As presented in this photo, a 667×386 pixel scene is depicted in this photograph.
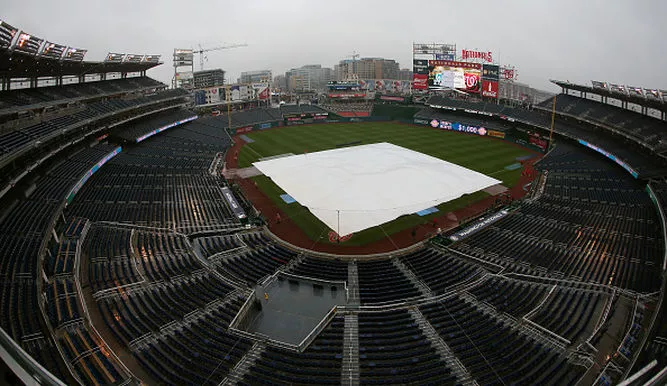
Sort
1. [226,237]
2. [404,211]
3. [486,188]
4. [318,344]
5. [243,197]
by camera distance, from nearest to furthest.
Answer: [318,344] < [226,237] < [404,211] < [243,197] < [486,188]

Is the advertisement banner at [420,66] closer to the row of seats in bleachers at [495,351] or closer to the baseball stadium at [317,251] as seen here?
the baseball stadium at [317,251]

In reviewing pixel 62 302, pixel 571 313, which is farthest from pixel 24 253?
pixel 571 313

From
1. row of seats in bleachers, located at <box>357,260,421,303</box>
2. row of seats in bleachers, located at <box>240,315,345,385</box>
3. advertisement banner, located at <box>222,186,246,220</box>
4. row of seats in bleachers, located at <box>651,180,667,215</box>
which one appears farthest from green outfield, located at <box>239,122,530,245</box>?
row of seats in bleachers, located at <box>240,315,345,385</box>

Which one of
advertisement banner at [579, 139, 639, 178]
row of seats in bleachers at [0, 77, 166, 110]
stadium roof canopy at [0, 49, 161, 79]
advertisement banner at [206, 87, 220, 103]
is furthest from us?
advertisement banner at [206, 87, 220, 103]

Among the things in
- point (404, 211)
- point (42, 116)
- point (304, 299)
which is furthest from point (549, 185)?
point (42, 116)

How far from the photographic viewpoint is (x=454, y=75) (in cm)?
7888

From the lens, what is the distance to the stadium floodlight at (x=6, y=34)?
26188mm

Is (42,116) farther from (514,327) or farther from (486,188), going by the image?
(486,188)

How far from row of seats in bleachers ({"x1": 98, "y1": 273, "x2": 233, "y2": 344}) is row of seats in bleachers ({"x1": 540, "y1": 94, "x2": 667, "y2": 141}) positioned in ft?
167

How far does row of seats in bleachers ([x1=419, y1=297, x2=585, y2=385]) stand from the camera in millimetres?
15148

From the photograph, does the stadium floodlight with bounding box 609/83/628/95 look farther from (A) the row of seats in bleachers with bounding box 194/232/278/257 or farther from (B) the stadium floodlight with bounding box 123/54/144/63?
(B) the stadium floodlight with bounding box 123/54/144/63

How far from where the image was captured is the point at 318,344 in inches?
690

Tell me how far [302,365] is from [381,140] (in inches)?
2151

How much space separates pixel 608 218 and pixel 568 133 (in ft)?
105
